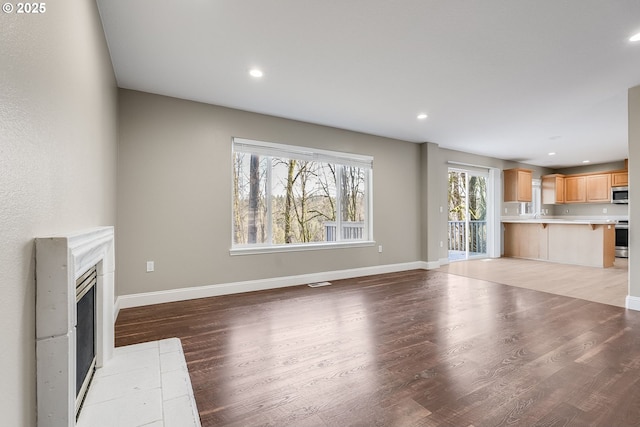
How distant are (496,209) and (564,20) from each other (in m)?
5.90

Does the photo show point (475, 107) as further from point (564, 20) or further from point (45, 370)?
point (45, 370)

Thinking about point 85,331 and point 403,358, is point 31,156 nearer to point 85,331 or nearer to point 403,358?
point 85,331

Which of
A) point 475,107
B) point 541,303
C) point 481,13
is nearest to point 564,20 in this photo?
point 481,13

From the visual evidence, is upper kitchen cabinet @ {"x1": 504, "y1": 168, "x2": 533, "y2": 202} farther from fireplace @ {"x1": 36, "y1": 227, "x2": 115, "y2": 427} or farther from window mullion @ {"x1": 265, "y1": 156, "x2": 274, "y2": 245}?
fireplace @ {"x1": 36, "y1": 227, "x2": 115, "y2": 427}

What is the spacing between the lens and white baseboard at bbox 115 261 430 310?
3.39 metres

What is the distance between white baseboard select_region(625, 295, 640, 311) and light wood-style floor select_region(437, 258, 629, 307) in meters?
0.13

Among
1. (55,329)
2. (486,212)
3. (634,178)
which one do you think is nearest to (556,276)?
(634,178)

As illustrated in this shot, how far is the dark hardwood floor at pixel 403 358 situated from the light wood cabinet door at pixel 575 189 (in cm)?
644

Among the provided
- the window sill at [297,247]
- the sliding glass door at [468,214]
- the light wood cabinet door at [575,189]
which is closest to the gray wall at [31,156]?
the window sill at [297,247]

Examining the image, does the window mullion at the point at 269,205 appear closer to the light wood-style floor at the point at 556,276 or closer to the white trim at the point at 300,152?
the white trim at the point at 300,152

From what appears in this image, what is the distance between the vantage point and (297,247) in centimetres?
445

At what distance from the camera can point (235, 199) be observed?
4.06m

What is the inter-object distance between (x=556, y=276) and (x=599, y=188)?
4.75 meters

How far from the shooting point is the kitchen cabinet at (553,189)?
27.5ft
